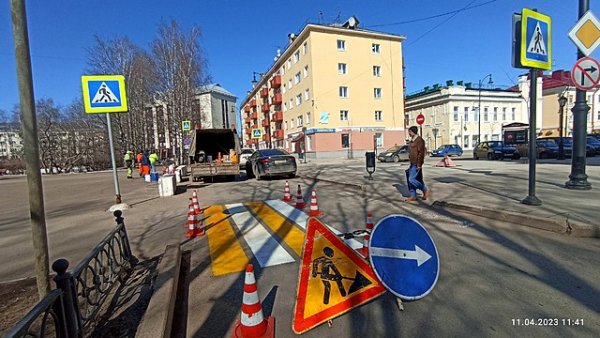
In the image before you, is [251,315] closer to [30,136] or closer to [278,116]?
[30,136]

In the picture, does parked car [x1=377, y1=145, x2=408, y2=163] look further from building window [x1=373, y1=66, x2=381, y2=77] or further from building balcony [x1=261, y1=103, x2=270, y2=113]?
building balcony [x1=261, y1=103, x2=270, y2=113]

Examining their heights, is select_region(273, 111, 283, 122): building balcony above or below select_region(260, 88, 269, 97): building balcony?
below

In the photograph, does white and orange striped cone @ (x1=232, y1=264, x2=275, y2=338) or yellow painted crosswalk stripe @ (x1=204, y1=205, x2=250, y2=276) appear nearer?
white and orange striped cone @ (x1=232, y1=264, x2=275, y2=338)

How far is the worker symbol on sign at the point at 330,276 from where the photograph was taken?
2.54 meters

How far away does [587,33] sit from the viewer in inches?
221

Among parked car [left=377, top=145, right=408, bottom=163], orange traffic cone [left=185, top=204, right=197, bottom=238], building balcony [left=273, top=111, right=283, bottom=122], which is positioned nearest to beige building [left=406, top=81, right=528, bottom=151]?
parked car [left=377, top=145, right=408, bottom=163]

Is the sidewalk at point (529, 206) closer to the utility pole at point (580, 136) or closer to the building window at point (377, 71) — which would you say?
the utility pole at point (580, 136)

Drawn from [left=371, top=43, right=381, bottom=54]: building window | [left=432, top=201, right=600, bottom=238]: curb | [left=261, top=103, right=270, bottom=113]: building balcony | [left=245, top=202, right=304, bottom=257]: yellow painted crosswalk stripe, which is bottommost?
[left=245, top=202, right=304, bottom=257]: yellow painted crosswalk stripe

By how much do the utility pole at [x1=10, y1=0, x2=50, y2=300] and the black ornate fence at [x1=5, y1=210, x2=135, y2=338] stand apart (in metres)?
0.38

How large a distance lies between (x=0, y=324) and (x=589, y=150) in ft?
96.5

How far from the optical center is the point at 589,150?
20047 millimetres

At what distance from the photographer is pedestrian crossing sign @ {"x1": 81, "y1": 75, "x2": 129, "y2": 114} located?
6.96 metres

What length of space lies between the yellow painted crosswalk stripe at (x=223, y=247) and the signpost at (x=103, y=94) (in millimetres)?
3811

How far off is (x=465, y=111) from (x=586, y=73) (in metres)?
45.8
